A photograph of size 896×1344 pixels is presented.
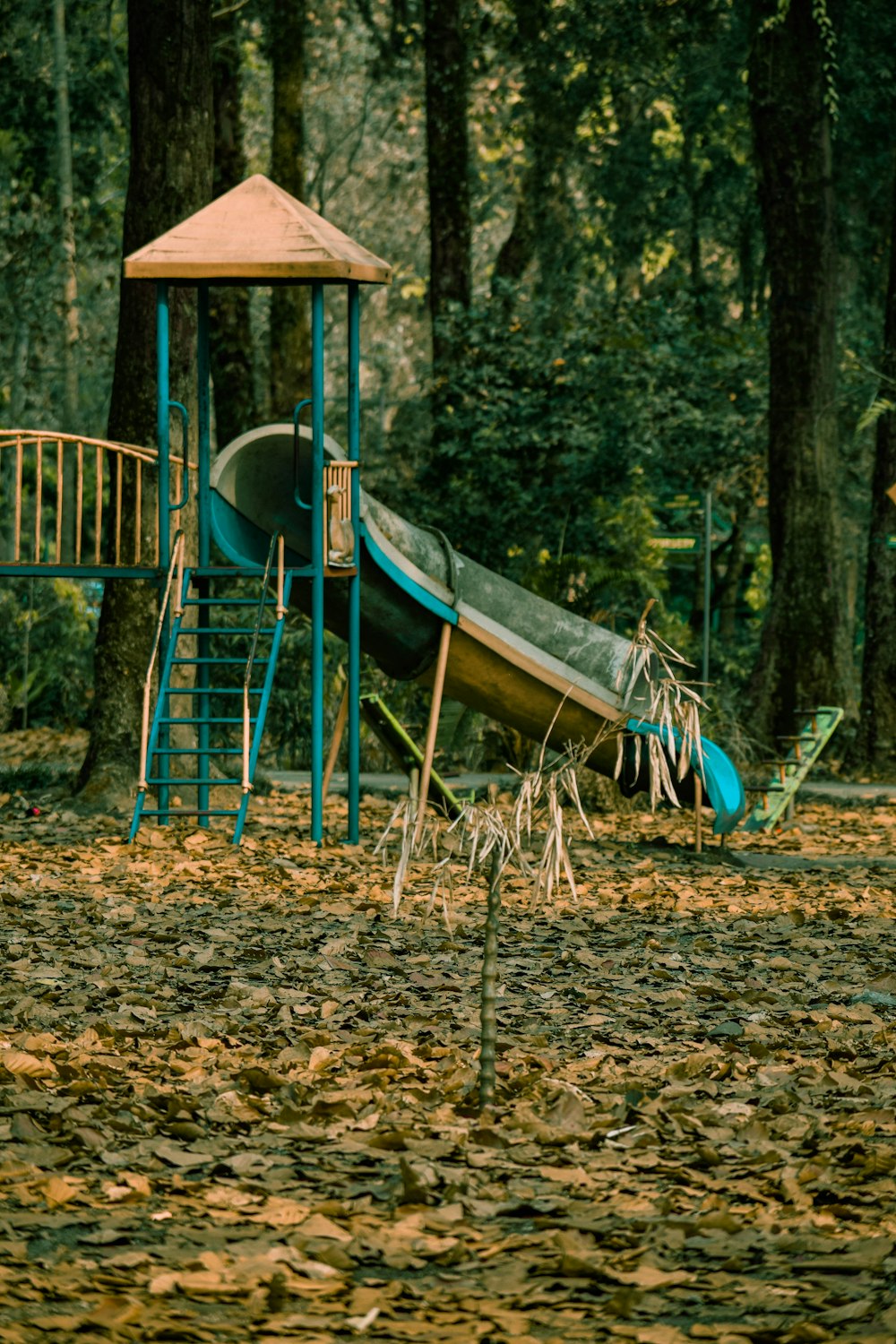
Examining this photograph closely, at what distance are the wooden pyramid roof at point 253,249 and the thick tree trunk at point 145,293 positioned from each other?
4.94 ft

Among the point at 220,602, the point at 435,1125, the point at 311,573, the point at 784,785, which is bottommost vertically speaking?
the point at 784,785

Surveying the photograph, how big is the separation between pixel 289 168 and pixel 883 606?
10.9m

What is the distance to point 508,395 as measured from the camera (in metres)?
19.4

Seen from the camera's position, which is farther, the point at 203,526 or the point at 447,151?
the point at 447,151

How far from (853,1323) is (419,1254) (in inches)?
36.4

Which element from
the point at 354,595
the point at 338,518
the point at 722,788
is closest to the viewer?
the point at 338,518

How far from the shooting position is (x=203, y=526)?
11.8 meters

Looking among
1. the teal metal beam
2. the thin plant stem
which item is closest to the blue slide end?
the teal metal beam

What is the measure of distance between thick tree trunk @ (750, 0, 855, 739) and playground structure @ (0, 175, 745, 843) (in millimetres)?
4395

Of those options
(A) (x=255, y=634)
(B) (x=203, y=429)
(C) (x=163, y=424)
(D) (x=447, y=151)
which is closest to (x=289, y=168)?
(D) (x=447, y=151)

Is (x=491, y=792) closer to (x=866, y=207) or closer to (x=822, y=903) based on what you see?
(x=822, y=903)

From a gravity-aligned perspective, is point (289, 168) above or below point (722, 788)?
above

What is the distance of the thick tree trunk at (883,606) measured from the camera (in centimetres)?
1678

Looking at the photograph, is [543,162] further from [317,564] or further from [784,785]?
[317,564]
